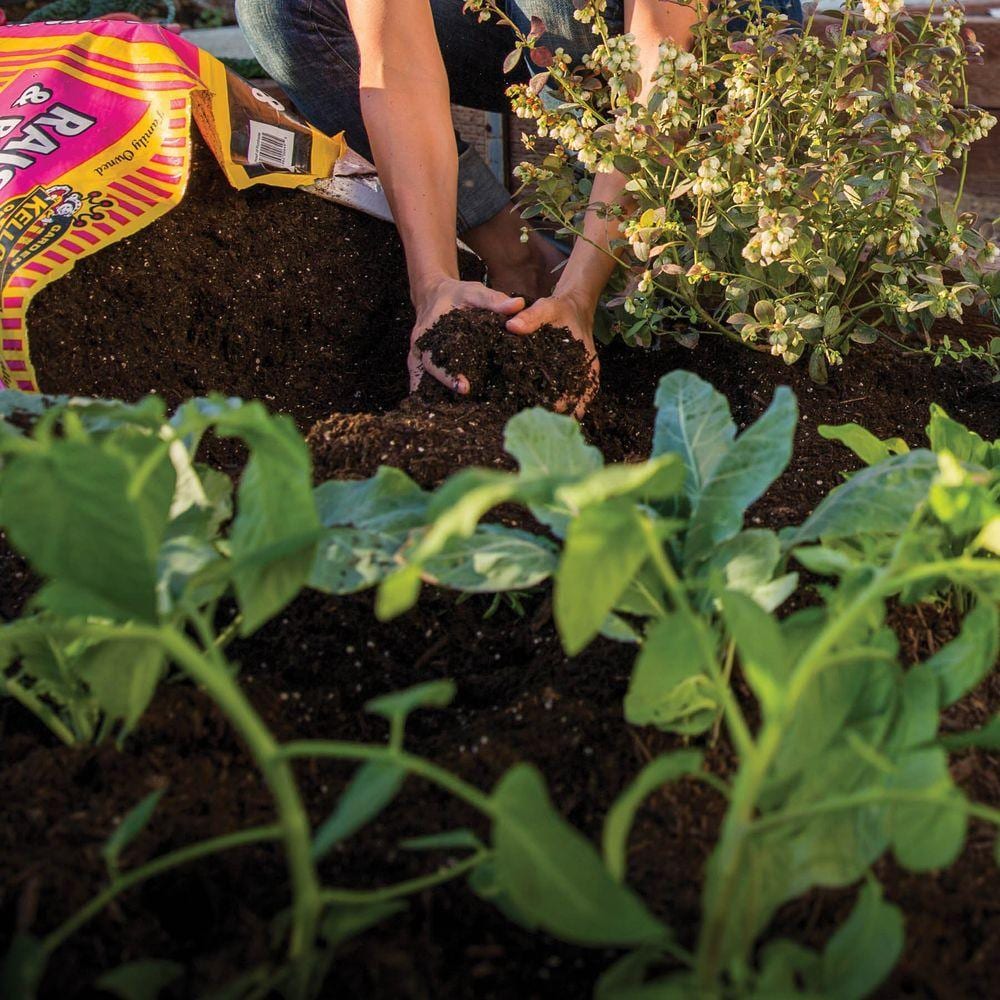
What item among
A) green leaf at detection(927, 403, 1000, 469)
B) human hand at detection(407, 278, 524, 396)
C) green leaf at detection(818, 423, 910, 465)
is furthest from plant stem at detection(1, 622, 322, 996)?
human hand at detection(407, 278, 524, 396)

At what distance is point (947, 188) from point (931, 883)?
2.17m

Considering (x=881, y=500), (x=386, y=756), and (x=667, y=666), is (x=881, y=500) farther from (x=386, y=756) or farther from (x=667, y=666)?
(x=386, y=756)

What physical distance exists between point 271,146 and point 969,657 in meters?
1.51

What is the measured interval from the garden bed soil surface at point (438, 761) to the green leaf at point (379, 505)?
157mm

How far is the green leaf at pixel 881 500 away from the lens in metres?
0.70

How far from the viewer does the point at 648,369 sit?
5.11 feet

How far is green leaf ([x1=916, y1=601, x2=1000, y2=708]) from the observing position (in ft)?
1.90

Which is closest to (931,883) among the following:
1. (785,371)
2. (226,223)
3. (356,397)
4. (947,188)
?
(785,371)

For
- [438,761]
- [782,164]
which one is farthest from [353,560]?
[782,164]

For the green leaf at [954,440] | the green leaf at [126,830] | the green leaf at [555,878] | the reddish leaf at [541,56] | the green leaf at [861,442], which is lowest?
the green leaf at [954,440]

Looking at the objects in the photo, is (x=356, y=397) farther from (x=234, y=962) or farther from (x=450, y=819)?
(x=234, y=962)

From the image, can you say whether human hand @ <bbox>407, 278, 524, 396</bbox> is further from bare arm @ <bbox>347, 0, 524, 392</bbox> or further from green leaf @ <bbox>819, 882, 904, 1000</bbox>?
green leaf @ <bbox>819, 882, 904, 1000</bbox>

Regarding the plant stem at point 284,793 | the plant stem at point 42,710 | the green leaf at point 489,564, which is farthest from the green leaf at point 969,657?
the plant stem at point 42,710

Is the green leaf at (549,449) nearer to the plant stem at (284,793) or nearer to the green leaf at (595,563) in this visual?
the green leaf at (595,563)
